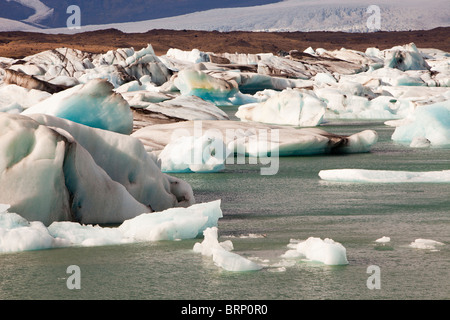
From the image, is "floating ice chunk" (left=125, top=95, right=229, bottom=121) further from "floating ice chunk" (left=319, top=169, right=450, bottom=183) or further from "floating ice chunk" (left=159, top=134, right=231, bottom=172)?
"floating ice chunk" (left=319, top=169, right=450, bottom=183)

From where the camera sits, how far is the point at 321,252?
4020 millimetres

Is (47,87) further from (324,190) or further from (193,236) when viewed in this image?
(193,236)

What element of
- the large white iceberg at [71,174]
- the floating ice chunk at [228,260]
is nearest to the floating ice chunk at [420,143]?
the large white iceberg at [71,174]

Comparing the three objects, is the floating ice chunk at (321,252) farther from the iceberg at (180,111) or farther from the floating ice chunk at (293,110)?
the floating ice chunk at (293,110)

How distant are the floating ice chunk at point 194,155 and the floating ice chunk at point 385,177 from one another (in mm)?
1384

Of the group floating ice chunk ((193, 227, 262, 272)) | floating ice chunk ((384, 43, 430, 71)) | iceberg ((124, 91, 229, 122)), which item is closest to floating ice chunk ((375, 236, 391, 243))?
floating ice chunk ((193, 227, 262, 272))

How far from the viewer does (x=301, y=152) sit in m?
10.5

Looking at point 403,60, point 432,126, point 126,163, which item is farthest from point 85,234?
point 403,60

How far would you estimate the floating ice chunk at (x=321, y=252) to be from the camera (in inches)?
156

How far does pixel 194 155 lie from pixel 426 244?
174 inches

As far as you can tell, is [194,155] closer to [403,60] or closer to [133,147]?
[133,147]

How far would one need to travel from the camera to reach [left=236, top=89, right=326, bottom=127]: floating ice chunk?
1598cm

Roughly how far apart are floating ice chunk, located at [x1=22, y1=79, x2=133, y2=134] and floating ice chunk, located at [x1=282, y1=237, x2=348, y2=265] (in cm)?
405

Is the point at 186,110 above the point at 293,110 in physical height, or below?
below
